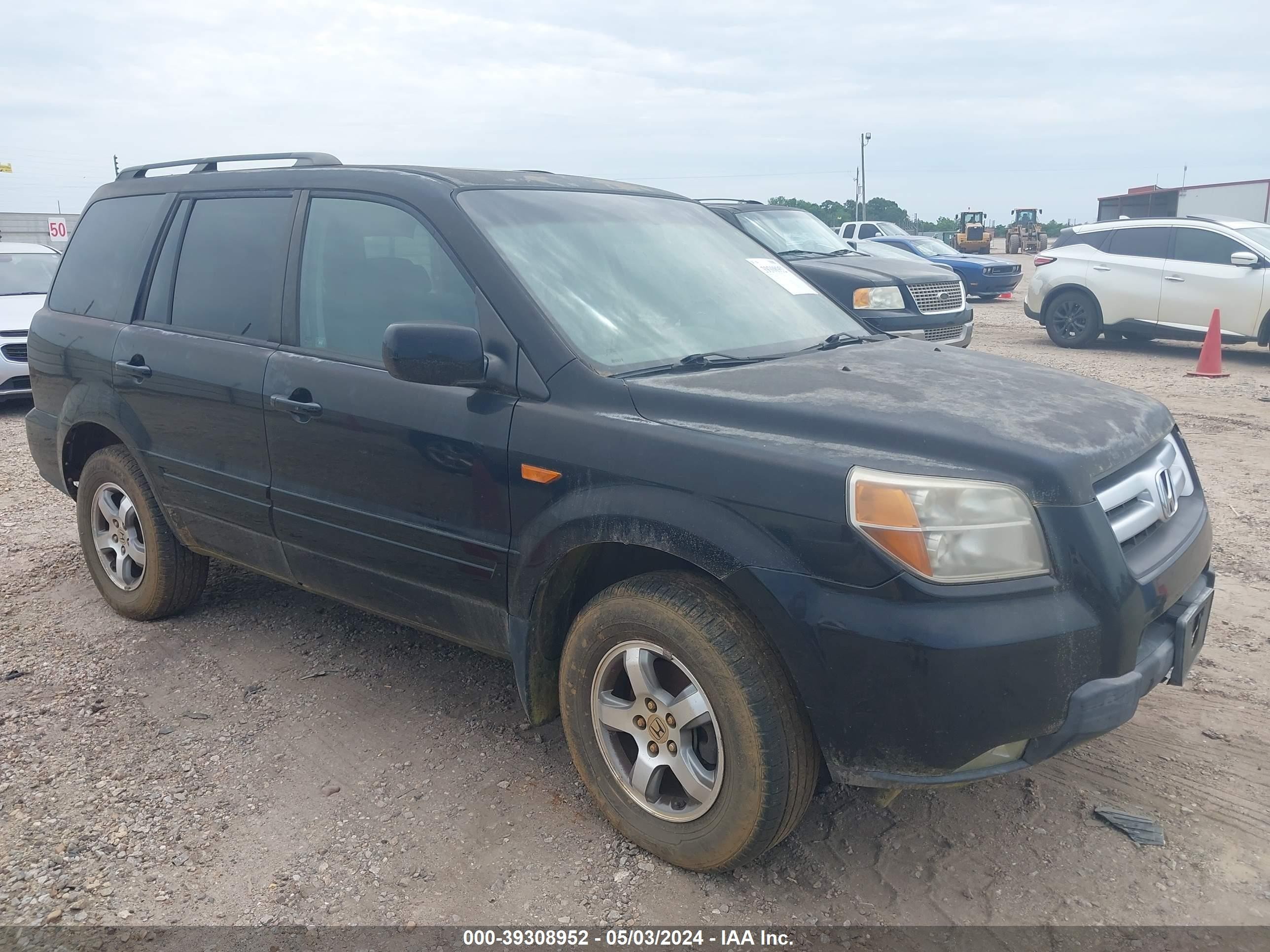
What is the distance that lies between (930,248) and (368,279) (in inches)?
688

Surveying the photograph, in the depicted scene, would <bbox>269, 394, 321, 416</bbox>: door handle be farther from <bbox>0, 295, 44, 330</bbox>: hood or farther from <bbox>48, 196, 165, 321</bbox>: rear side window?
<bbox>0, 295, 44, 330</bbox>: hood

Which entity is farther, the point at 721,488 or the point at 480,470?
the point at 480,470

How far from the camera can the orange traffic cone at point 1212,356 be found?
430 inches

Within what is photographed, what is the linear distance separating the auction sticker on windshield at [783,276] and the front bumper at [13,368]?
28.0 ft

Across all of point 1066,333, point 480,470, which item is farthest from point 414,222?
point 1066,333

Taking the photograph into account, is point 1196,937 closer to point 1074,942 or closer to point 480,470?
point 1074,942

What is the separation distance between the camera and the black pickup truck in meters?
9.88

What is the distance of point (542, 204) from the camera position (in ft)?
11.4

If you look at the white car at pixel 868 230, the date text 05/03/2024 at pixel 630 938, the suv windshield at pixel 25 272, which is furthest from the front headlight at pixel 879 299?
the white car at pixel 868 230

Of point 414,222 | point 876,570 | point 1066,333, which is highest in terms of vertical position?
point 414,222

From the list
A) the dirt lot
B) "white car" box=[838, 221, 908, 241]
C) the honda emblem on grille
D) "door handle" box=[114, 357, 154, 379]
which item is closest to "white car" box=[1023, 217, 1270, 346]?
the dirt lot

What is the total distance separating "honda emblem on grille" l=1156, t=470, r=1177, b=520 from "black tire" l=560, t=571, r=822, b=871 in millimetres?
1161

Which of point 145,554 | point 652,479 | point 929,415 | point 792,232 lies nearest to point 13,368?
point 145,554

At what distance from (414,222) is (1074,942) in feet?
9.14
